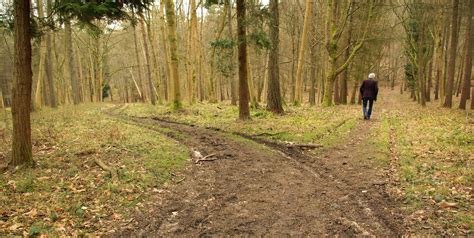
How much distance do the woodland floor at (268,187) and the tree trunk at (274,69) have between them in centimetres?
436

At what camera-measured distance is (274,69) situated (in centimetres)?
1401

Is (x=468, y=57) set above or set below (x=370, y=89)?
above

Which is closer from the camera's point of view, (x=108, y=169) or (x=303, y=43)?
(x=108, y=169)

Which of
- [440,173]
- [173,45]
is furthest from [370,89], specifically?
[173,45]

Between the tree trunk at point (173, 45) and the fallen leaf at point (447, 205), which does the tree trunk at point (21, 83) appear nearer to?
the fallen leaf at point (447, 205)

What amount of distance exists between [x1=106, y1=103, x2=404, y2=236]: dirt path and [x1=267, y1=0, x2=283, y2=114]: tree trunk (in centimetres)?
592

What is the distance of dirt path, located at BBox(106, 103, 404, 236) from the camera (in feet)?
15.2

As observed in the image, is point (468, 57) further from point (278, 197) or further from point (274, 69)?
point (278, 197)

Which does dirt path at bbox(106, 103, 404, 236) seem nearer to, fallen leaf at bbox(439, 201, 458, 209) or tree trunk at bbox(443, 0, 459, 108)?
fallen leaf at bbox(439, 201, 458, 209)

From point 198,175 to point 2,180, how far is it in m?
3.82

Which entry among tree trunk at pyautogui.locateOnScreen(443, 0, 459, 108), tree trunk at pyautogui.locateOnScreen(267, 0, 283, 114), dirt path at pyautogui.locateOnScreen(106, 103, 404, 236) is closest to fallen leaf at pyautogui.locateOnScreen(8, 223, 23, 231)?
dirt path at pyautogui.locateOnScreen(106, 103, 404, 236)

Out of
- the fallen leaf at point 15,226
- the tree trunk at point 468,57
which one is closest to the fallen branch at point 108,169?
the fallen leaf at point 15,226

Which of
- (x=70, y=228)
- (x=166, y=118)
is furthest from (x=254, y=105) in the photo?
(x=70, y=228)

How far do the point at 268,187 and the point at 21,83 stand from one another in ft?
18.1
